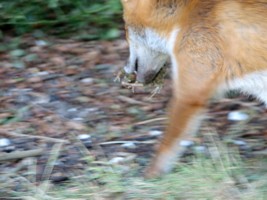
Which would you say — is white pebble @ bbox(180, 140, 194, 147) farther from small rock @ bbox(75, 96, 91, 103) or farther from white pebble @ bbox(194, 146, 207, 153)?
small rock @ bbox(75, 96, 91, 103)

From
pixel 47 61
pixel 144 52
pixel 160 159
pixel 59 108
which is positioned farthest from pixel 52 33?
pixel 160 159

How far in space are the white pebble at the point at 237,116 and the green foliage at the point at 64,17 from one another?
1738 millimetres

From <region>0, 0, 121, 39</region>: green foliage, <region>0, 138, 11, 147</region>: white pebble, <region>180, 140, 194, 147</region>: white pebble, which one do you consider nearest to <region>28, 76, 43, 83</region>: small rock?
<region>0, 0, 121, 39</region>: green foliage

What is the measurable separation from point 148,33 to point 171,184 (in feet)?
3.47

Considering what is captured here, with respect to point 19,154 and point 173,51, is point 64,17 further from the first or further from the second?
point 173,51

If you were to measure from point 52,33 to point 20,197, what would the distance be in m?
2.80

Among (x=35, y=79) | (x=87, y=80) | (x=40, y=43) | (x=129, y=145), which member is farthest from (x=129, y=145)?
(x=40, y=43)

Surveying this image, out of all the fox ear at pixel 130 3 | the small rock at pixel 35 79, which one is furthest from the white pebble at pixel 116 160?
the small rock at pixel 35 79

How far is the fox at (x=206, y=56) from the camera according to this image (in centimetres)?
475

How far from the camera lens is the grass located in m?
4.72

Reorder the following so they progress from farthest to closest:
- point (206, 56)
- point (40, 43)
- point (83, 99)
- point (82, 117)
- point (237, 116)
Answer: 1. point (40, 43)
2. point (83, 99)
3. point (82, 117)
4. point (237, 116)
5. point (206, 56)

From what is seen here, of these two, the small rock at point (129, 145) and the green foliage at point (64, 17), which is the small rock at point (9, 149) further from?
the green foliage at point (64, 17)

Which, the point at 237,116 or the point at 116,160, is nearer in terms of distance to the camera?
the point at 116,160

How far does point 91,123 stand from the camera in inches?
229
